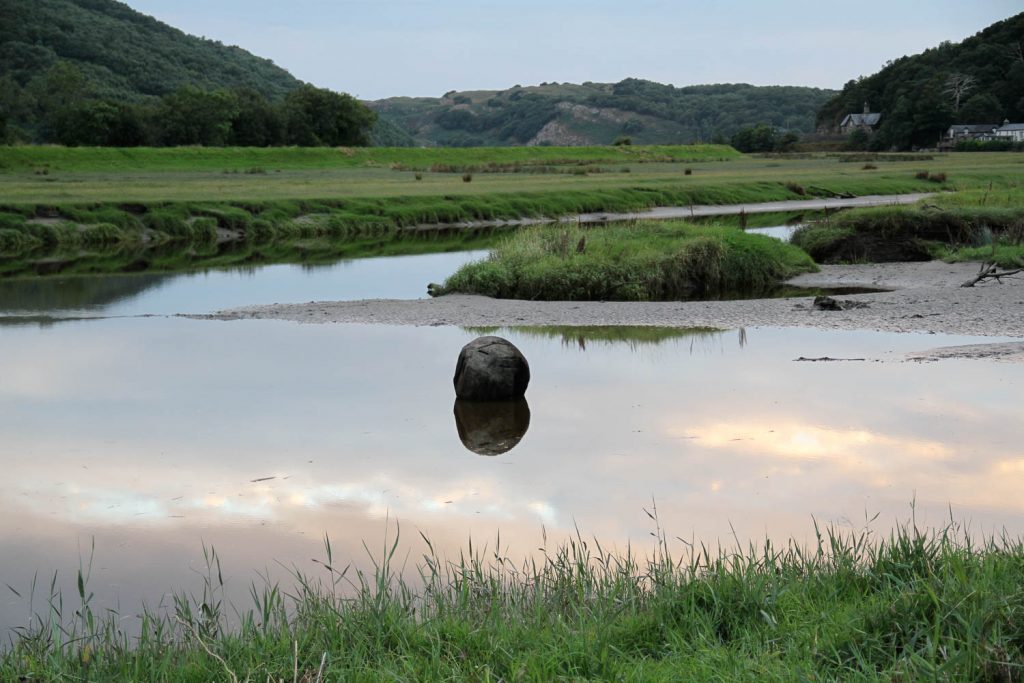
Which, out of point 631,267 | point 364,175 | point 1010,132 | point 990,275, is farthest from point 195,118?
point 1010,132

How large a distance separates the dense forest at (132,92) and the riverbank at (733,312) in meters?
58.5

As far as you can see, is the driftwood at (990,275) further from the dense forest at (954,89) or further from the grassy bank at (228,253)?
the dense forest at (954,89)

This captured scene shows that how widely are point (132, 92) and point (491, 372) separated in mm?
112696

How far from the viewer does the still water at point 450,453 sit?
8039mm

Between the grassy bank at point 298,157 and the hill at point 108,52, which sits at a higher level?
the hill at point 108,52

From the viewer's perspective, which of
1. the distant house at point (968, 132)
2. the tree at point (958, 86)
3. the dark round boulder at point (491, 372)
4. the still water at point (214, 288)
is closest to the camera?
the dark round boulder at point (491, 372)

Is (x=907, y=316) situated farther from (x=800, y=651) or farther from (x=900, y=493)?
(x=800, y=651)

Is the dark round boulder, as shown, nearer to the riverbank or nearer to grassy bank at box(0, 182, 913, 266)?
the riverbank

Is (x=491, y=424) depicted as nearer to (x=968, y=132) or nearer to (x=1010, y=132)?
(x=968, y=132)

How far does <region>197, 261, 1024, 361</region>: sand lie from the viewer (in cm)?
1752

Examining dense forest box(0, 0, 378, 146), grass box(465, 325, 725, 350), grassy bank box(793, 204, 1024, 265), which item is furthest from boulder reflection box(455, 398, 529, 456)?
dense forest box(0, 0, 378, 146)

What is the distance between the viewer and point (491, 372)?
12.5 metres

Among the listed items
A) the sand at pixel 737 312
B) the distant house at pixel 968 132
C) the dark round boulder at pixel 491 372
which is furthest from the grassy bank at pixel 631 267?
the distant house at pixel 968 132

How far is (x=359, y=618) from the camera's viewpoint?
5445mm
